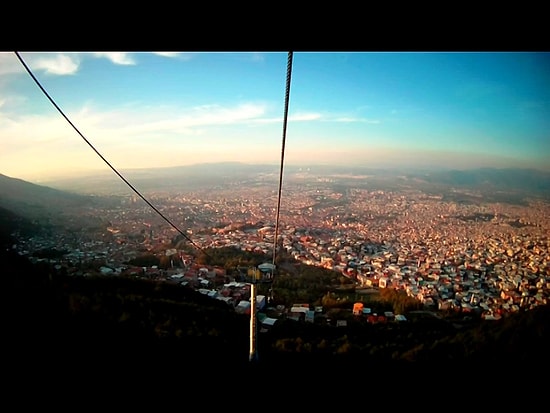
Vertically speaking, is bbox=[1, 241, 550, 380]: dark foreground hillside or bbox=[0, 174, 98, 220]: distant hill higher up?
bbox=[0, 174, 98, 220]: distant hill

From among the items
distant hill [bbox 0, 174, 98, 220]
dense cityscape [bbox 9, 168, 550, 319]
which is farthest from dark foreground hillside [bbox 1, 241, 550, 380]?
distant hill [bbox 0, 174, 98, 220]

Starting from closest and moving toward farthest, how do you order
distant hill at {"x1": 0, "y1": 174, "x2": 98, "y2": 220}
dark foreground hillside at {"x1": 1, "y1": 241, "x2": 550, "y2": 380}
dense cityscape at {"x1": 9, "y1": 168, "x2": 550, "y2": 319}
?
1. dark foreground hillside at {"x1": 1, "y1": 241, "x2": 550, "y2": 380}
2. dense cityscape at {"x1": 9, "y1": 168, "x2": 550, "y2": 319}
3. distant hill at {"x1": 0, "y1": 174, "x2": 98, "y2": 220}

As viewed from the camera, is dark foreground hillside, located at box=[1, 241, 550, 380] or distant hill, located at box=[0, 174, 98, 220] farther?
distant hill, located at box=[0, 174, 98, 220]

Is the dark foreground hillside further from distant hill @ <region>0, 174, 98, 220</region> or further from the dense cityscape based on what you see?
distant hill @ <region>0, 174, 98, 220</region>

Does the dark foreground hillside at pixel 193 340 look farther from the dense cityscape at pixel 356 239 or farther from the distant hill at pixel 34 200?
the distant hill at pixel 34 200

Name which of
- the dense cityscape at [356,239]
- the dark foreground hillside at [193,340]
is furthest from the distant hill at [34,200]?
the dark foreground hillside at [193,340]
